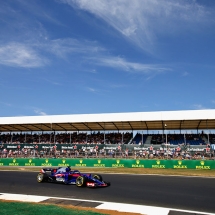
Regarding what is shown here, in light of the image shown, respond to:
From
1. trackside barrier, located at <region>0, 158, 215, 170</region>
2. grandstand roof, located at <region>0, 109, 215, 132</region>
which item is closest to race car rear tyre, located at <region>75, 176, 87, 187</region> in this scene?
trackside barrier, located at <region>0, 158, 215, 170</region>

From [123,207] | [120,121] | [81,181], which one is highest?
[120,121]

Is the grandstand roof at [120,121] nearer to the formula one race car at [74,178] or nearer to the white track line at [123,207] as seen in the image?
the formula one race car at [74,178]

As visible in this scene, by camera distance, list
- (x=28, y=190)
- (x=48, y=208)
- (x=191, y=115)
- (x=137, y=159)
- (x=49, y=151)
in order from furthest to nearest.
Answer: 1. (x=49, y=151)
2. (x=191, y=115)
3. (x=137, y=159)
4. (x=28, y=190)
5. (x=48, y=208)

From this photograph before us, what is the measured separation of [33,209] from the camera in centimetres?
823

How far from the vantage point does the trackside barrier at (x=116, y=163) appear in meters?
25.3

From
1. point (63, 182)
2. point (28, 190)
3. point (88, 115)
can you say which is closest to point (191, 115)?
point (88, 115)

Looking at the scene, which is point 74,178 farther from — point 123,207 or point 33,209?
point 33,209

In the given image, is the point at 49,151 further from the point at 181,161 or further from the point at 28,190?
the point at 28,190

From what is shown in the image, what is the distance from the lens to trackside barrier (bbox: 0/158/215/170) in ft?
83.1

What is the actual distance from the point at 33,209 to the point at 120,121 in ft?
83.0

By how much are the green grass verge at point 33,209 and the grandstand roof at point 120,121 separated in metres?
24.1

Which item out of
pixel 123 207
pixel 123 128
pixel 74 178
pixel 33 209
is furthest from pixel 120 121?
pixel 33 209

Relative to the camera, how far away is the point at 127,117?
1277 inches

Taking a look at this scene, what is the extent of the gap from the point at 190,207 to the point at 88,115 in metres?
25.8
